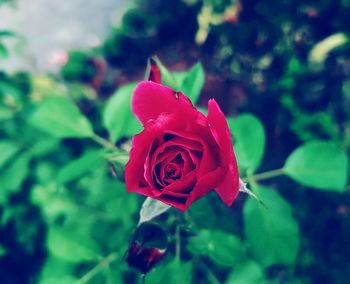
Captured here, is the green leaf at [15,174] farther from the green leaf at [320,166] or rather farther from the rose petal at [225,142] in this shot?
the rose petal at [225,142]

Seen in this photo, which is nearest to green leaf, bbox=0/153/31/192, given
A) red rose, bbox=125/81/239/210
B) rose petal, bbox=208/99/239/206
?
red rose, bbox=125/81/239/210

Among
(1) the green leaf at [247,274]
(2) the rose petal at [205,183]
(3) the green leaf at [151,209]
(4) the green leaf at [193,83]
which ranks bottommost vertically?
(1) the green leaf at [247,274]

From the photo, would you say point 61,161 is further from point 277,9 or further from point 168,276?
point 277,9

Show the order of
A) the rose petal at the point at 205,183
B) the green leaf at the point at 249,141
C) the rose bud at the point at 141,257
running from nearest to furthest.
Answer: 1. the rose petal at the point at 205,183
2. the rose bud at the point at 141,257
3. the green leaf at the point at 249,141

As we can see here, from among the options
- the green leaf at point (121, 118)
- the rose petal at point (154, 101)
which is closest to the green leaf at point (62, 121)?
the green leaf at point (121, 118)

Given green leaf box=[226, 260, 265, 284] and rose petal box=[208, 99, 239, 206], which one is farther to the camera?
green leaf box=[226, 260, 265, 284]

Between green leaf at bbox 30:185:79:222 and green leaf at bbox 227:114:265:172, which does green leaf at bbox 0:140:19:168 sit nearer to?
green leaf at bbox 30:185:79:222
